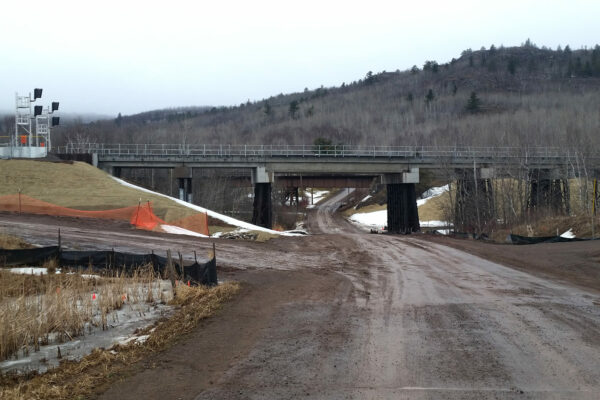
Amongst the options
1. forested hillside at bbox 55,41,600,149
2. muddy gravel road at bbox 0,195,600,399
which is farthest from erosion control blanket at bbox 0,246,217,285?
forested hillside at bbox 55,41,600,149

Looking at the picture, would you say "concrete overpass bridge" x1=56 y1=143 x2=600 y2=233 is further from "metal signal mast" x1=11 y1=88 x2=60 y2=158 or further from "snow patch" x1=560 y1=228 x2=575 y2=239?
"snow patch" x1=560 y1=228 x2=575 y2=239

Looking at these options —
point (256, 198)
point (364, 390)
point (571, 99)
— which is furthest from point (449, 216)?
point (571, 99)

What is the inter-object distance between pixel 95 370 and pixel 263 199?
48729 millimetres

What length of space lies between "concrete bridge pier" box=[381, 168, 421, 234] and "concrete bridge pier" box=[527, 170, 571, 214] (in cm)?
1184

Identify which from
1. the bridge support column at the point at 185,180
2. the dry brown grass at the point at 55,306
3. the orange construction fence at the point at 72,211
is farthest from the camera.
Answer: the bridge support column at the point at 185,180

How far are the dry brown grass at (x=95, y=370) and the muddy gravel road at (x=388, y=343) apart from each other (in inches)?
8.7

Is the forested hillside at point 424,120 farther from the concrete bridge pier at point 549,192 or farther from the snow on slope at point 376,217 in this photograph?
the concrete bridge pier at point 549,192

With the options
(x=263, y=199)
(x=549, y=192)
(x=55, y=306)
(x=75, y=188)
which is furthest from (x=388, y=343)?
(x=549, y=192)

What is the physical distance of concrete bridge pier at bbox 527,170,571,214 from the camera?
5503 centimetres

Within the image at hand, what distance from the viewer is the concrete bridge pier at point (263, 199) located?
55316 mm

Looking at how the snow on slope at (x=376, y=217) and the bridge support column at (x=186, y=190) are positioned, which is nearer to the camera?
the bridge support column at (x=186, y=190)

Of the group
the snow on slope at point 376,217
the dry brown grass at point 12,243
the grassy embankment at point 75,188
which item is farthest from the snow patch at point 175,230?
the snow on slope at point 376,217

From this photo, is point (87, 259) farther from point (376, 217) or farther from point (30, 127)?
point (376, 217)

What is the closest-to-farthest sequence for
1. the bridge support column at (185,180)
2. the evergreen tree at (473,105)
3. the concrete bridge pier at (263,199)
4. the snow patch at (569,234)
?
the snow patch at (569,234) → the bridge support column at (185,180) → the concrete bridge pier at (263,199) → the evergreen tree at (473,105)
